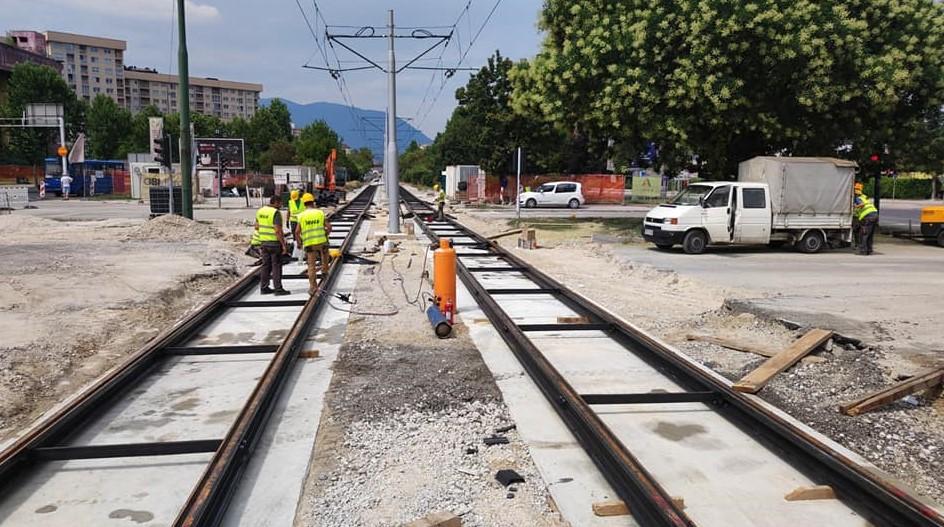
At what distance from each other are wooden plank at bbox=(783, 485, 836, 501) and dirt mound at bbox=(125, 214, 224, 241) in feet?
59.4

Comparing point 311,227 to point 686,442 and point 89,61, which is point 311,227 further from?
point 89,61

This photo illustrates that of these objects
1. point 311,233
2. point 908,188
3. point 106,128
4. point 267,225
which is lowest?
point 311,233

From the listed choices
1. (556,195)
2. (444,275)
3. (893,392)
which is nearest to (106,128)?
(556,195)

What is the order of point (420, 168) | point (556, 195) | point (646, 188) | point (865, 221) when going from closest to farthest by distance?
point (865, 221)
point (556, 195)
point (646, 188)
point (420, 168)

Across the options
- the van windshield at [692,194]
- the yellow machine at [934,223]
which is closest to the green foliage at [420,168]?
the yellow machine at [934,223]

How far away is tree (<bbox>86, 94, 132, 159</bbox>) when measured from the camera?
280ft

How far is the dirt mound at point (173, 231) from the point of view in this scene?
19.6 m

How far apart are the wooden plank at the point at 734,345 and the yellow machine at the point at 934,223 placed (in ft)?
53.2

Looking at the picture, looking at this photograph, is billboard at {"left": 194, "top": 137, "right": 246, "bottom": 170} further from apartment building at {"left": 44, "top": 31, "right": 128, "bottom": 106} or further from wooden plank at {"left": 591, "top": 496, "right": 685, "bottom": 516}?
apartment building at {"left": 44, "top": 31, "right": 128, "bottom": 106}

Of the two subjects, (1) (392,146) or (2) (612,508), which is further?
(1) (392,146)

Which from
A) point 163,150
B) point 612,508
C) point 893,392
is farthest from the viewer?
point 163,150

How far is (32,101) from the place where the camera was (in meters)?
75.8

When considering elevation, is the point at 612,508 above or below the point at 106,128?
below

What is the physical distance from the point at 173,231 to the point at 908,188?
2522 inches
